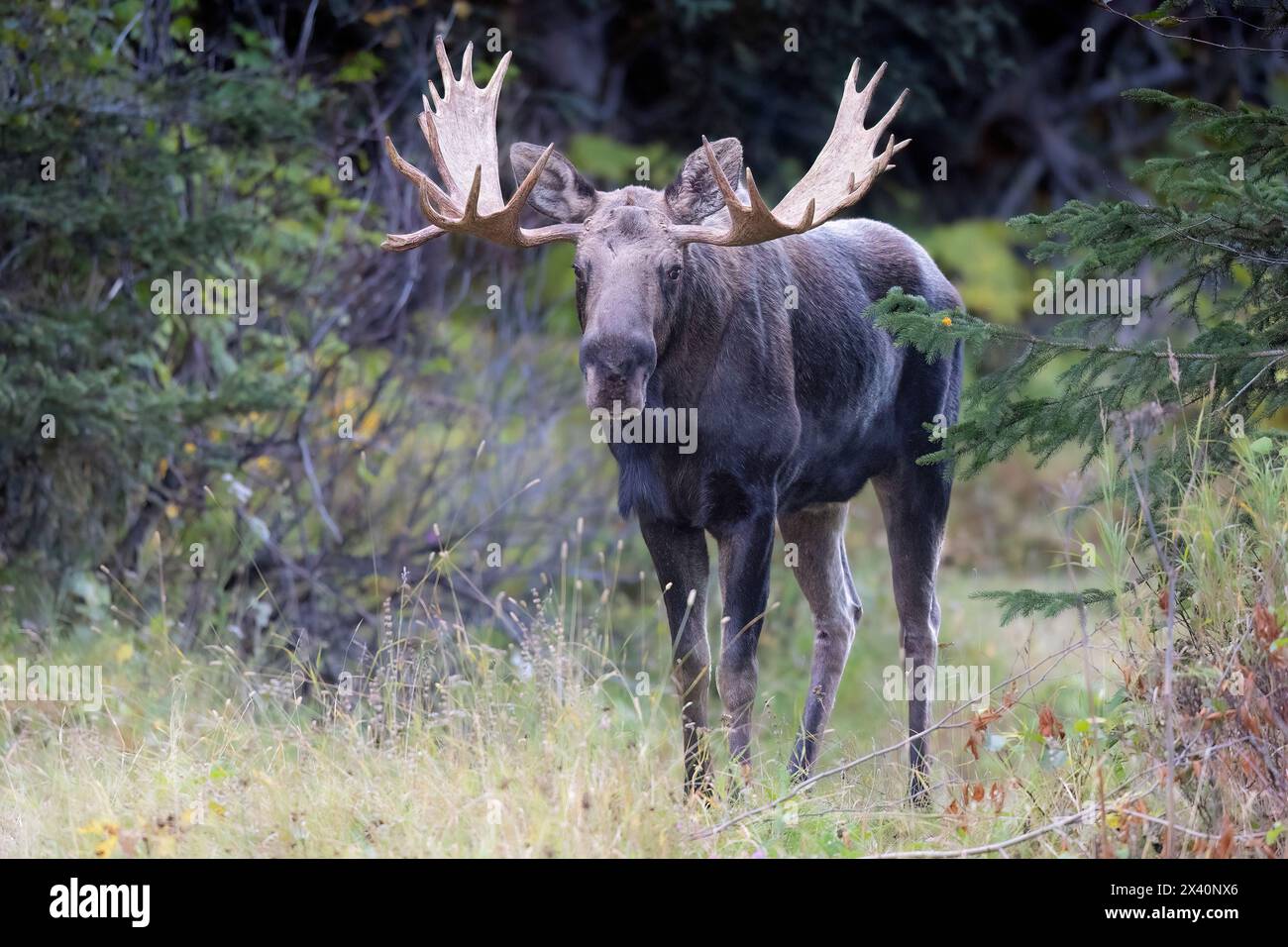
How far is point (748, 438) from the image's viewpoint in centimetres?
583

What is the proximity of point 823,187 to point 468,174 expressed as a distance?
1.47m

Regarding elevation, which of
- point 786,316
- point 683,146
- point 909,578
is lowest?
point 909,578

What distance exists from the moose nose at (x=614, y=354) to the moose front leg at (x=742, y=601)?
2.84ft

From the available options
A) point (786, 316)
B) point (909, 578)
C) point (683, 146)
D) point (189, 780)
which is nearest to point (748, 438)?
point (786, 316)

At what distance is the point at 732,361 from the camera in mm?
5934

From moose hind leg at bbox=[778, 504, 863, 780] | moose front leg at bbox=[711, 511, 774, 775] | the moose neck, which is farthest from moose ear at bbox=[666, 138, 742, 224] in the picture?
Answer: moose hind leg at bbox=[778, 504, 863, 780]

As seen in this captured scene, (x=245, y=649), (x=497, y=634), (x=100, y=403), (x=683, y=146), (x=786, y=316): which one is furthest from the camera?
(x=683, y=146)

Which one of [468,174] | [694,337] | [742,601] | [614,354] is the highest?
[468,174]

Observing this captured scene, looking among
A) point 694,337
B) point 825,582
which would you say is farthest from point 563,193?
point 825,582

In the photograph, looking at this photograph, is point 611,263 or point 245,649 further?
point 245,649

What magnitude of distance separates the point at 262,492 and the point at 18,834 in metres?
4.80

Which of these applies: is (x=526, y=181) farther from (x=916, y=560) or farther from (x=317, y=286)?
(x=317, y=286)

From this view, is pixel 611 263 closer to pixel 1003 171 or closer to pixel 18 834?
pixel 18 834

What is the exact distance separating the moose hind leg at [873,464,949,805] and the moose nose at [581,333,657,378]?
182 cm
